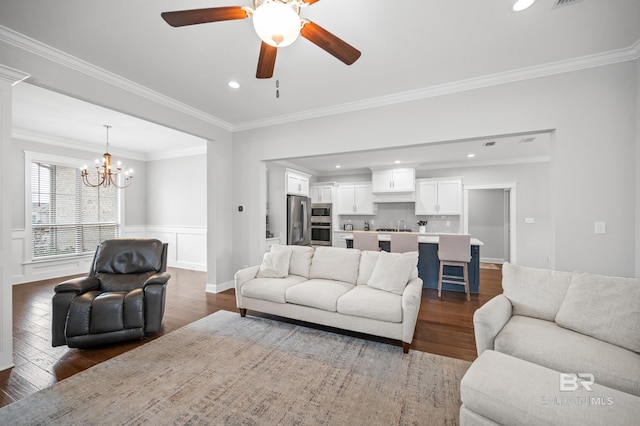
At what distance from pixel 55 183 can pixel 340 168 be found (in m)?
6.41

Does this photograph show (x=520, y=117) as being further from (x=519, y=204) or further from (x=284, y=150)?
(x=519, y=204)

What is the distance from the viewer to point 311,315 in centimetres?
289

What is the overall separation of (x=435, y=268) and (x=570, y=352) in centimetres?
319

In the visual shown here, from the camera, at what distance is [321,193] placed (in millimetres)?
8211

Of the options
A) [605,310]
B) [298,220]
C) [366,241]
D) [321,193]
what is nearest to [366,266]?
[366,241]

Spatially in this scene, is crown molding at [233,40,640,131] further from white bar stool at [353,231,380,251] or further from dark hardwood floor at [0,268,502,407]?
dark hardwood floor at [0,268,502,407]

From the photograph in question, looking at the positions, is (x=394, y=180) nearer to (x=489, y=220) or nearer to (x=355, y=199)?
(x=355, y=199)

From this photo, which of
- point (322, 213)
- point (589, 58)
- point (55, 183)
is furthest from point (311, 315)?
point (55, 183)

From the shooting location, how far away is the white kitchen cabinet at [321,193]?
8.13 metres

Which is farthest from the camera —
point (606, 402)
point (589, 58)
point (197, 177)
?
point (197, 177)

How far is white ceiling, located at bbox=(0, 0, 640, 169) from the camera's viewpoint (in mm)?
2020

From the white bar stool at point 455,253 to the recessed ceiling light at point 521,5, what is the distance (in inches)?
117

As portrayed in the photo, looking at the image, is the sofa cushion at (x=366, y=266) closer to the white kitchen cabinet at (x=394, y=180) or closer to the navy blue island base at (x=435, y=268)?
the navy blue island base at (x=435, y=268)

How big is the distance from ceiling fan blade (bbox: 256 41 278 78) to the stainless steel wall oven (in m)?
6.08
